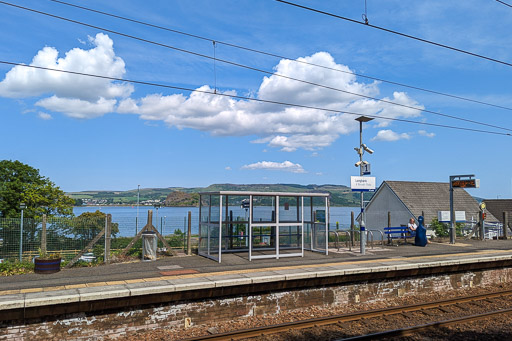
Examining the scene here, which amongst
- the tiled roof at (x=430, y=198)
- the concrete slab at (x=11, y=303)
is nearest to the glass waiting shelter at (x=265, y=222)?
the concrete slab at (x=11, y=303)

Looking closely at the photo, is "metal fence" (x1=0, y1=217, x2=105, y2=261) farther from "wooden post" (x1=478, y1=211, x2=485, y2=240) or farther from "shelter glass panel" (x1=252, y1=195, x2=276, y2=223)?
"wooden post" (x1=478, y1=211, x2=485, y2=240)

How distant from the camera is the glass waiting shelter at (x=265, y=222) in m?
15.4

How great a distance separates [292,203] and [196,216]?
A: 12.6 feet

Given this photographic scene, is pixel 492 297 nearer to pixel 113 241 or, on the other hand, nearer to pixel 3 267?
pixel 113 241

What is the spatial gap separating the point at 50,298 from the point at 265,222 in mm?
8969

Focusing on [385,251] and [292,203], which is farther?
[385,251]

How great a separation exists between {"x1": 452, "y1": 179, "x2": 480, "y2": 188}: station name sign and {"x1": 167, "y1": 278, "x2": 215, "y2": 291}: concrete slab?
53.8 ft

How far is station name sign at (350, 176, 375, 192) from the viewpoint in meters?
17.5

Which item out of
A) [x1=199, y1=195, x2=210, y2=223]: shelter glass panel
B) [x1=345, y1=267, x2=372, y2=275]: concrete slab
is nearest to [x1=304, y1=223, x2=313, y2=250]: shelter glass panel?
[x1=199, y1=195, x2=210, y2=223]: shelter glass panel

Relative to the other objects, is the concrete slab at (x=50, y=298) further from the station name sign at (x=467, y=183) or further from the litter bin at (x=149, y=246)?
the station name sign at (x=467, y=183)

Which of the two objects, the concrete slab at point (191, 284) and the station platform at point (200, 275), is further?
the concrete slab at point (191, 284)

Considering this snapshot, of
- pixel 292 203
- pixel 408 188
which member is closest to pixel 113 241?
pixel 292 203

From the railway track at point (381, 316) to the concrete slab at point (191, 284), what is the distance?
1.25 metres

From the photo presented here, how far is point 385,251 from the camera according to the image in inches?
714
